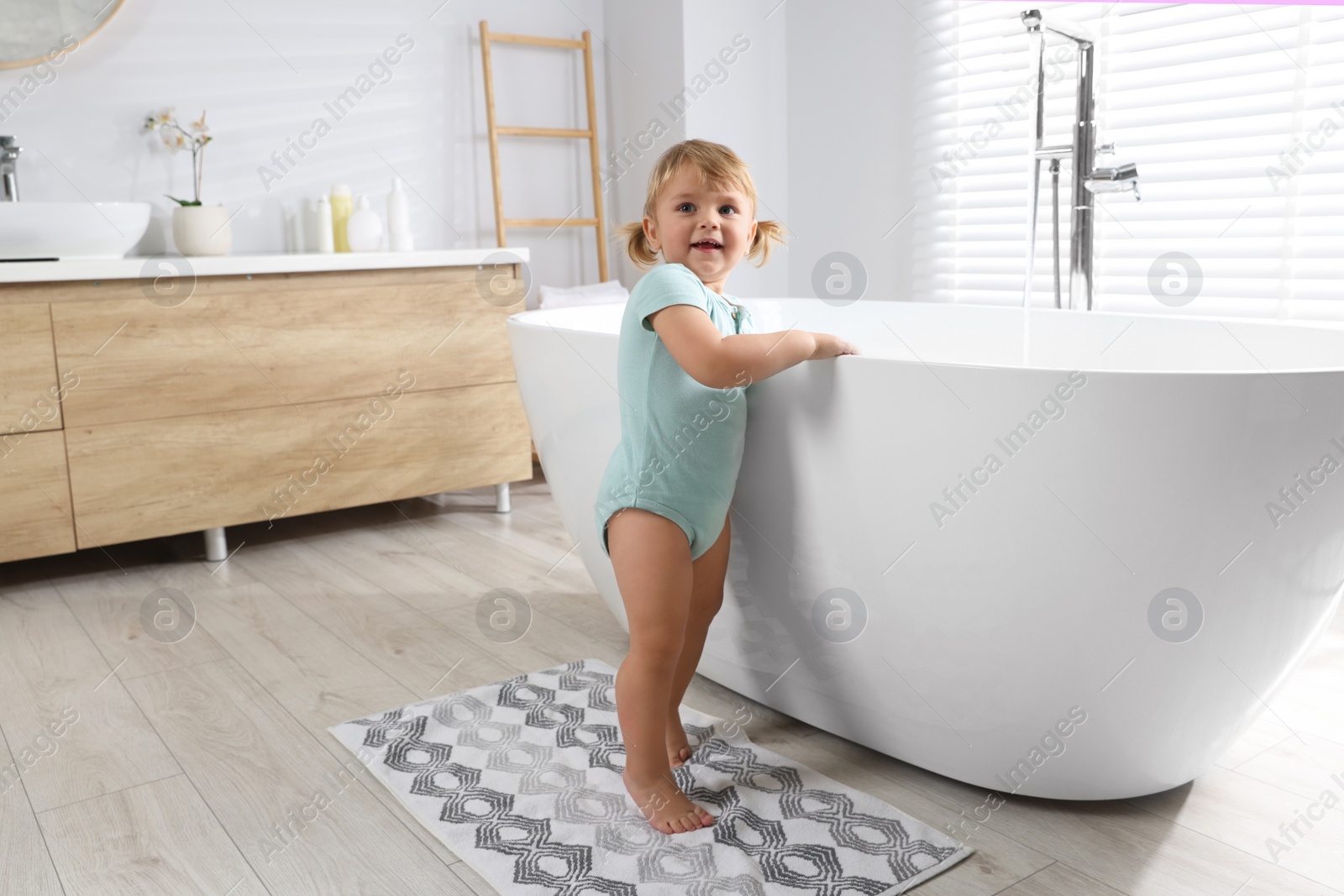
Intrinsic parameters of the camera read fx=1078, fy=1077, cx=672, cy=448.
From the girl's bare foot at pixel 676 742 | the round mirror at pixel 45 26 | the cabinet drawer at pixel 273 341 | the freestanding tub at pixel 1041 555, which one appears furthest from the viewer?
the round mirror at pixel 45 26

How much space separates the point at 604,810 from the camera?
1410mm

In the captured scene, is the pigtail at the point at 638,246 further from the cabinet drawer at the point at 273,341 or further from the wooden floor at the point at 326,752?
the cabinet drawer at the point at 273,341

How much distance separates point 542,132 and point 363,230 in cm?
78

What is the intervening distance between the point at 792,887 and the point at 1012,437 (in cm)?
57

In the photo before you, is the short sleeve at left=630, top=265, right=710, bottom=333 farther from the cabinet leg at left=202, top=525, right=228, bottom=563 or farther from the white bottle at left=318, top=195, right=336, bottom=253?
the white bottle at left=318, top=195, right=336, bottom=253

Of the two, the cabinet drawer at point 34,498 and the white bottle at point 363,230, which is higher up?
the white bottle at point 363,230

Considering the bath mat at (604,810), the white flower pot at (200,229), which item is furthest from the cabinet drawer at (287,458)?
the bath mat at (604,810)

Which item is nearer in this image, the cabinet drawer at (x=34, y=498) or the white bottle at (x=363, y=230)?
the cabinet drawer at (x=34, y=498)

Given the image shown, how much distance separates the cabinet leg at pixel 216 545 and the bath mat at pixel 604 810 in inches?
44.9

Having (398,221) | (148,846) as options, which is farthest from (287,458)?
(148,846)

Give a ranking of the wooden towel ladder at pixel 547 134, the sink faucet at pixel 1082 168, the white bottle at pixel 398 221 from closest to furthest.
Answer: the sink faucet at pixel 1082 168
the white bottle at pixel 398 221
the wooden towel ladder at pixel 547 134

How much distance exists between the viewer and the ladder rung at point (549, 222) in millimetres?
3535

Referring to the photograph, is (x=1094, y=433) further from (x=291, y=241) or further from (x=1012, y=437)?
(x=291, y=241)

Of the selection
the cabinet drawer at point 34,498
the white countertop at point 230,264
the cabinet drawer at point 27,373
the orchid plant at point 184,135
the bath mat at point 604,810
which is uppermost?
the orchid plant at point 184,135
